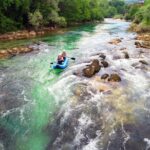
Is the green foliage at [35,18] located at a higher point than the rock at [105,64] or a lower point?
lower

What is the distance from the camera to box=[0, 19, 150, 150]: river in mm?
12688

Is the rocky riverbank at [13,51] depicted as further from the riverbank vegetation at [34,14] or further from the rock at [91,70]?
the riverbank vegetation at [34,14]

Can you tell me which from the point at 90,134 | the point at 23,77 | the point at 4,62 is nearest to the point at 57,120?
the point at 90,134

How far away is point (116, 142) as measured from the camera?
40.9ft

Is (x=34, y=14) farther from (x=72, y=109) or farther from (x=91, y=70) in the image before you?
(x=72, y=109)

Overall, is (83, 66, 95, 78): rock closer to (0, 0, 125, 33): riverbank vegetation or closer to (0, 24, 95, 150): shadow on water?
(0, 24, 95, 150): shadow on water

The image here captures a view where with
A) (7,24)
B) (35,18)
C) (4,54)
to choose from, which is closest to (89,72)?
(4,54)

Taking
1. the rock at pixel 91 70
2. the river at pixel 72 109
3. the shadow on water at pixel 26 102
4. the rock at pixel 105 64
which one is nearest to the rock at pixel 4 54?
the shadow on water at pixel 26 102

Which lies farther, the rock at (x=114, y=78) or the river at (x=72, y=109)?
the rock at (x=114, y=78)

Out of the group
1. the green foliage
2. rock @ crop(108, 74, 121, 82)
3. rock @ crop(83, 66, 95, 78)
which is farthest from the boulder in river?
the green foliage

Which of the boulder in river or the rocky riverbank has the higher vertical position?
the boulder in river

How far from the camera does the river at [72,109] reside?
12.7m

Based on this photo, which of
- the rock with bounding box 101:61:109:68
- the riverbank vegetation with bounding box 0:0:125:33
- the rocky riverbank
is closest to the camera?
the rock with bounding box 101:61:109:68

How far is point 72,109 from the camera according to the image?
15438 millimetres
